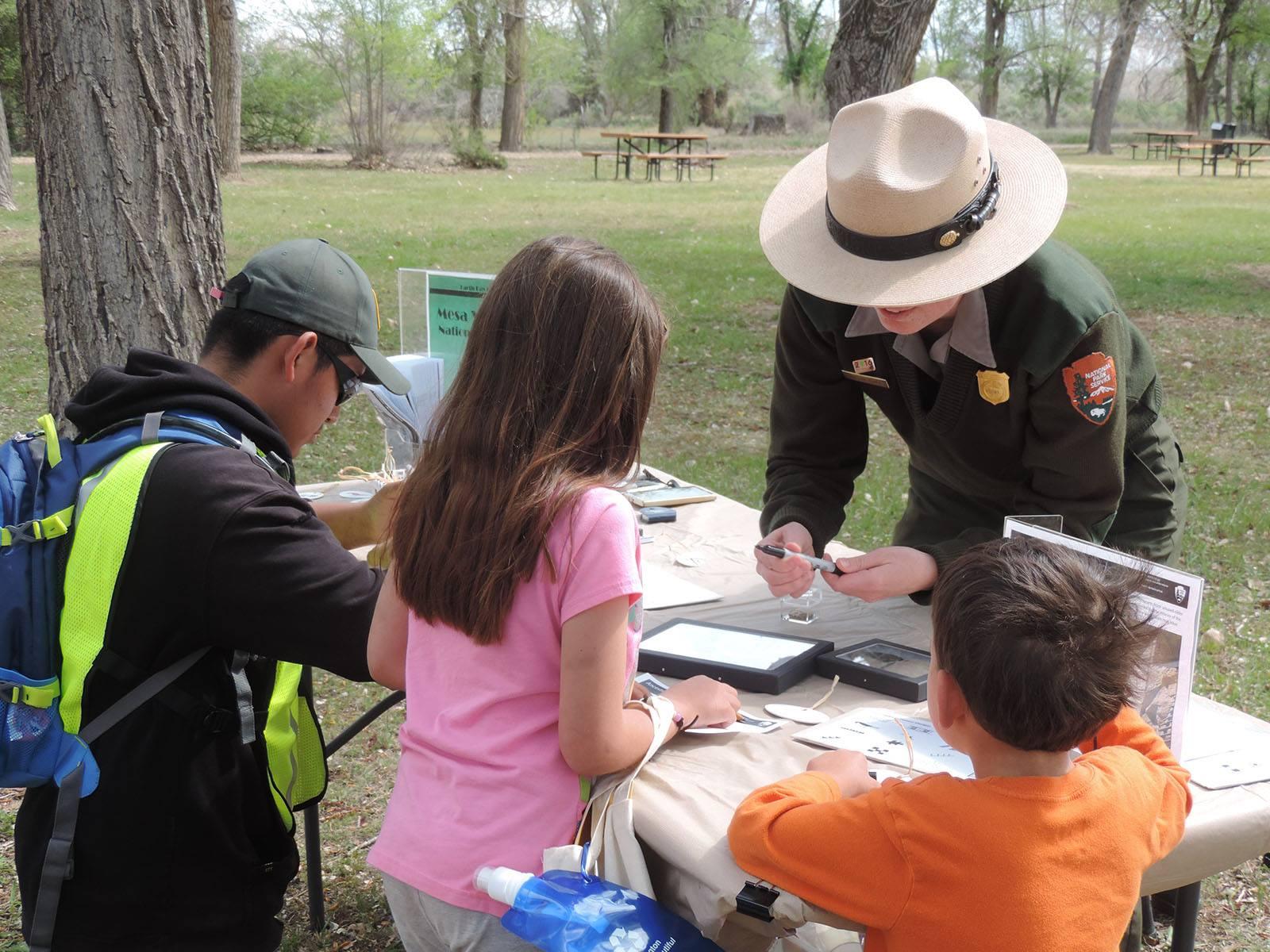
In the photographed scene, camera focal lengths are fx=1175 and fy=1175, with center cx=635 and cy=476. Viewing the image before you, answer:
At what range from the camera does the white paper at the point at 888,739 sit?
5.29 ft

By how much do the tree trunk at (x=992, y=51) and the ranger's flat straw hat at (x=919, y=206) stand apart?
1798 inches

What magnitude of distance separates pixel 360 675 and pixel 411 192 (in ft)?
59.4

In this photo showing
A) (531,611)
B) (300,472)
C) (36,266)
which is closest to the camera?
(531,611)

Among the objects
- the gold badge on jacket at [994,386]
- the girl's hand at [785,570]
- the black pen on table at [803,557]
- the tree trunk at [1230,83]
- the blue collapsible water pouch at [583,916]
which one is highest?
the tree trunk at [1230,83]

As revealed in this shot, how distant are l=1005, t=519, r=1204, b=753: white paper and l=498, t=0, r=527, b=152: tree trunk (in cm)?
3351

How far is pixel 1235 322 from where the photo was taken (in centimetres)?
909

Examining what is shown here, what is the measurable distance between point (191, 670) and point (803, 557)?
39.9 inches

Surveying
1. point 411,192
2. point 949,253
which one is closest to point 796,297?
point 949,253

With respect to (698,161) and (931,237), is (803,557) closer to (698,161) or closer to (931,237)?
(931,237)

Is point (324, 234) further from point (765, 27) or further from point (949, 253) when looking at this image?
point (765, 27)

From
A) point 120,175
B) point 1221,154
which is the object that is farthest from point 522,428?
point 1221,154

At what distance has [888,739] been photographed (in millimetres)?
1690

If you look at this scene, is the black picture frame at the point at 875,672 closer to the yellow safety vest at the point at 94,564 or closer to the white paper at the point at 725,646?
the white paper at the point at 725,646

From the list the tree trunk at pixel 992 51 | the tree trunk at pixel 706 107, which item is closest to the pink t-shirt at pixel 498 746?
the tree trunk at pixel 992 51
